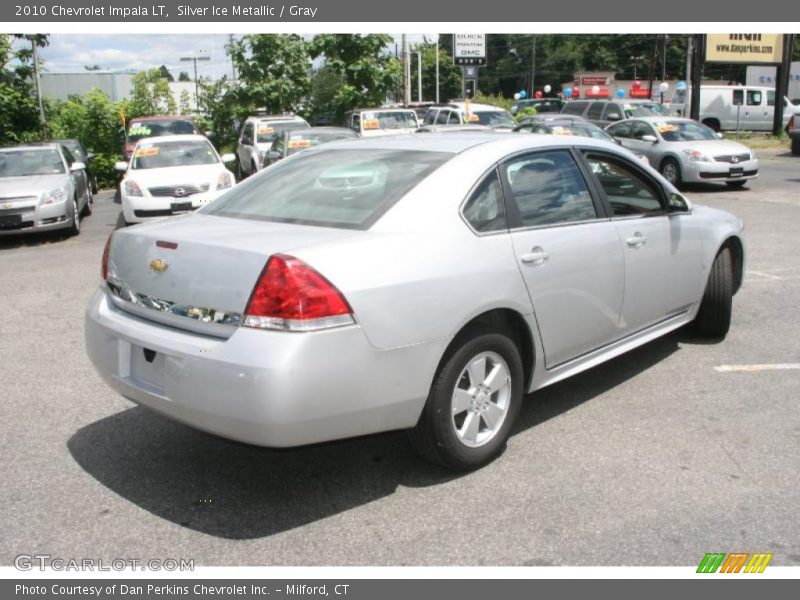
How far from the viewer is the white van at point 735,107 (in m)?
34.4

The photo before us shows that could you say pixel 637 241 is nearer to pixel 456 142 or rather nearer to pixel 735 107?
pixel 456 142

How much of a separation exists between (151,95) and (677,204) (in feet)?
92.6

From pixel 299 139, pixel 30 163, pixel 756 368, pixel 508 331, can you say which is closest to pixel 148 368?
pixel 508 331

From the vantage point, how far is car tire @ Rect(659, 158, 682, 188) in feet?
56.2

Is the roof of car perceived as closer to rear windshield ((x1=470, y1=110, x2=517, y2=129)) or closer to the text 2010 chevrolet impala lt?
the text 2010 chevrolet impala lt

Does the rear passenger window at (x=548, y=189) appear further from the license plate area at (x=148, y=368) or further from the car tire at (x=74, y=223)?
the car tire at (x=74, y=223)

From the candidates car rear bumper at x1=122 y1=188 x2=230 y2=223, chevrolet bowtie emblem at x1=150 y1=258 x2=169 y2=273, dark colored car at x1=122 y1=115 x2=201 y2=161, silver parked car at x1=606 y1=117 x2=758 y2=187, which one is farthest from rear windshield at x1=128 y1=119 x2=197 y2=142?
chevrolet bowtie emblem at x1=150 y1=258 x2=169 y2=273

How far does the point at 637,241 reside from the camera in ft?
15.9

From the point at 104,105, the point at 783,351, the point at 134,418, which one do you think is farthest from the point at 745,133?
the point at 134,418

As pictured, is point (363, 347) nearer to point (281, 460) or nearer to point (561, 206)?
point (281, 460)

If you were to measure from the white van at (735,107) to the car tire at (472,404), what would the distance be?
33720 millimetres

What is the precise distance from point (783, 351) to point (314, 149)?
12.1 feet

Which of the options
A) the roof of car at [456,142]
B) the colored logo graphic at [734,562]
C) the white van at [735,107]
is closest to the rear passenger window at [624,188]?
the roof of car at [456,142]

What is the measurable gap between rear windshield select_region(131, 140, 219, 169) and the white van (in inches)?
1034
